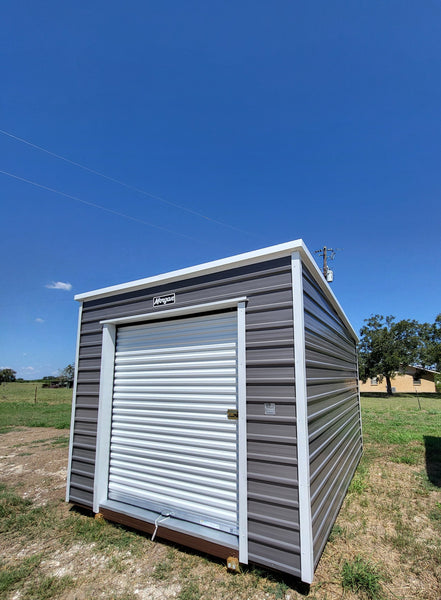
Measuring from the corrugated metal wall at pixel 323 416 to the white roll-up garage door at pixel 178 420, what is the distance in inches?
27.7

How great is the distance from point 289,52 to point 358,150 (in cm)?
245

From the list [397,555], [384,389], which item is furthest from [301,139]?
[384,389]

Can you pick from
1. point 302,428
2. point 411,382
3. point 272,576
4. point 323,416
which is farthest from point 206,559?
point 411,382

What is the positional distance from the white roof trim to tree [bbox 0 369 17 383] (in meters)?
73.5

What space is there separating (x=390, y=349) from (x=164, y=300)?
29779 millimetres

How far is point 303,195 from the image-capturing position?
755 centimetres

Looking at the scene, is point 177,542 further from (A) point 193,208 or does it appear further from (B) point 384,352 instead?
(B) point 384,352

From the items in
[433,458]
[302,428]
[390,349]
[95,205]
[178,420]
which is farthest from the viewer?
[390,349]

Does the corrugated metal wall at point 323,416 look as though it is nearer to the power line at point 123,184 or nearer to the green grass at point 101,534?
the green grass at point 101,534

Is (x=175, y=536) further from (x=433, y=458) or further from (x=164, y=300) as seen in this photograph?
(x=433, y=458)

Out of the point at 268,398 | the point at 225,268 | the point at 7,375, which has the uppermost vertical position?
the point at 225,268

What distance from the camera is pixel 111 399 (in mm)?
3545

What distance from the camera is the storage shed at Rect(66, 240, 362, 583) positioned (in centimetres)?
221

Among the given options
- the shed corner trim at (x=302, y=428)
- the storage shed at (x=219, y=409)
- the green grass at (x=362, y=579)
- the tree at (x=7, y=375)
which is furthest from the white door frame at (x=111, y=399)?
the tree at (x=7, y=375)
